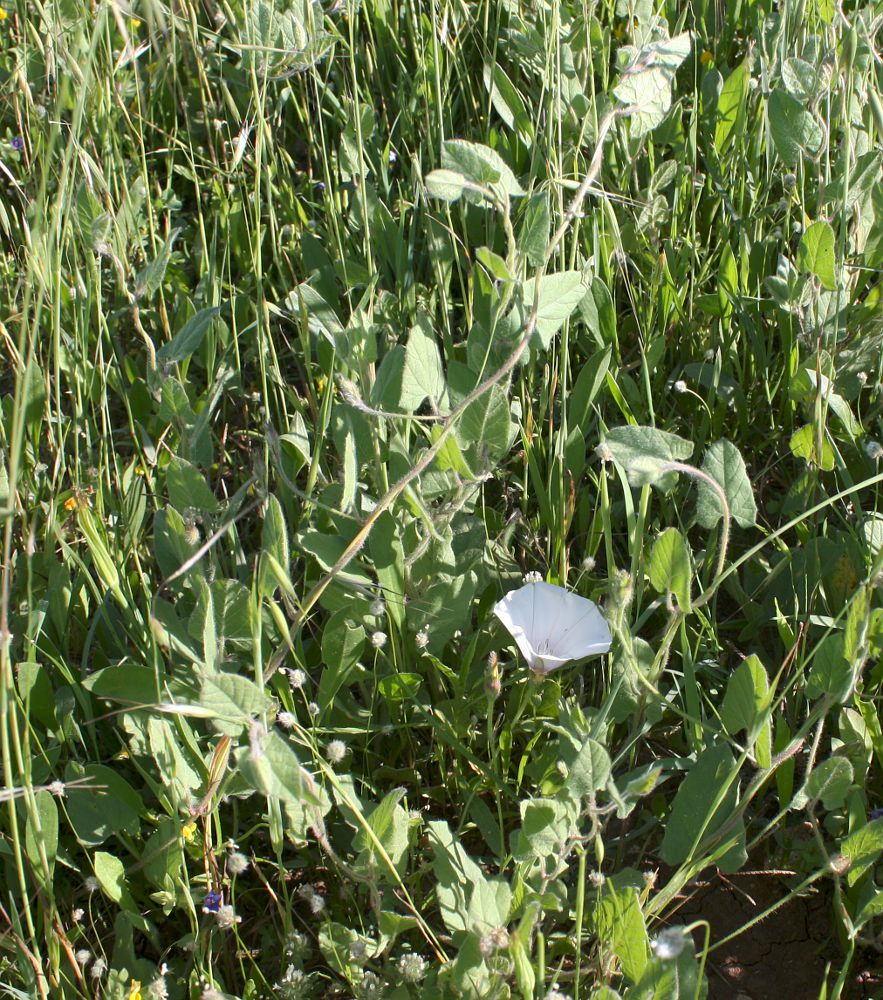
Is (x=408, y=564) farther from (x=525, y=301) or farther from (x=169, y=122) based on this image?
(x=169, y=122)

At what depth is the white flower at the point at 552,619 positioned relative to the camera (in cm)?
112

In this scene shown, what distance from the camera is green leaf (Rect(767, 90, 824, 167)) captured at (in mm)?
1339

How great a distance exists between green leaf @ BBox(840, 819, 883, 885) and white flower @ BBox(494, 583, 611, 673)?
30 cm

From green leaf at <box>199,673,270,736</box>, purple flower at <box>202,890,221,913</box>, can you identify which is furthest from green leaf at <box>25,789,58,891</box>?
green leaf at <box>199,673,270,736</box>

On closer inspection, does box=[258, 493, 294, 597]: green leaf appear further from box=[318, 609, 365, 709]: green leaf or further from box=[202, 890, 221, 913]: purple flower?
box=[202, 890, 221, 913]: purple flower

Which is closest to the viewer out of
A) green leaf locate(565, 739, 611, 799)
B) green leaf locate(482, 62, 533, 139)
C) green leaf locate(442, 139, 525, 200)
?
green leaf locate(565, 739, 611, 799)

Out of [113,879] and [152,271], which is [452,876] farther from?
[152,271]

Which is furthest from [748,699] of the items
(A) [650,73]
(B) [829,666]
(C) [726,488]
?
(A) [650,73]

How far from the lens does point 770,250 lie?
1536 mm

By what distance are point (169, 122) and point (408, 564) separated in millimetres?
1197

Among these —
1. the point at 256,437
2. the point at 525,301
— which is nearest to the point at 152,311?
the point at 256,437

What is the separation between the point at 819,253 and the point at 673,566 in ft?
1.64

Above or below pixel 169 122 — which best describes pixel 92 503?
below

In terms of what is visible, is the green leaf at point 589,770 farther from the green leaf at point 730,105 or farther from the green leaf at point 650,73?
the green leaf at point 730,105
